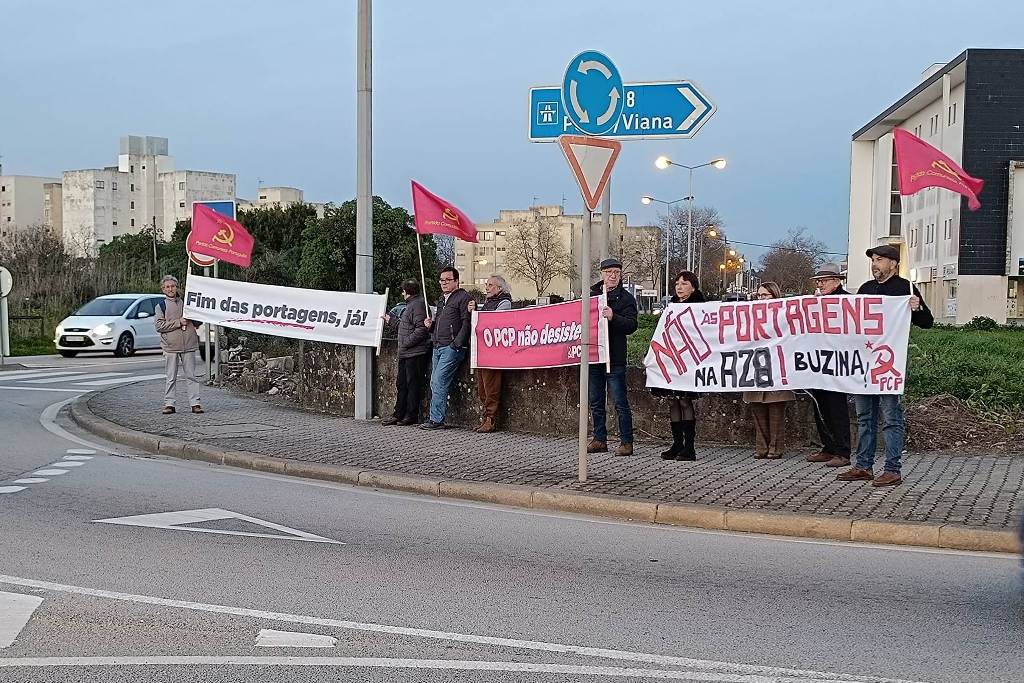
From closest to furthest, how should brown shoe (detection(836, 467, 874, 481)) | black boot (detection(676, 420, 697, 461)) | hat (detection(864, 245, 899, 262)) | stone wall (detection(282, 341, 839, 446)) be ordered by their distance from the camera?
brown shoe (detection(836, 467, 874, 481)) → hat (detection(864, 245, 899, 262)) → black boot (detection(676, 420, 697, 461)) → stone wall (detection(282, 341, 839, 446))

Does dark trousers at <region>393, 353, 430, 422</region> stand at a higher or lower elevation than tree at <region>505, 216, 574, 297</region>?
lower

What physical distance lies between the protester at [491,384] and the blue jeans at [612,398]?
5.68ft

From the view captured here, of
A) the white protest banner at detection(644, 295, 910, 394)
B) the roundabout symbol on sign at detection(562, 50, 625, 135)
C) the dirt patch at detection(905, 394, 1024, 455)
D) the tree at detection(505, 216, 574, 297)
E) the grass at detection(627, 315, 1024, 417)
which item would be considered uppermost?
the tree at detection(505, 216, 574, 297)

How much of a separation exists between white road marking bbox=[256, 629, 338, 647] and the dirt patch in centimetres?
811

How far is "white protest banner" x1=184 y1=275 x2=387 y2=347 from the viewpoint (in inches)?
569

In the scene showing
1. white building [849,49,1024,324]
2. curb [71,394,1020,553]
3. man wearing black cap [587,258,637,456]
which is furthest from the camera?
white building [849,49,1024,324]

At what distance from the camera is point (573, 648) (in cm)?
529

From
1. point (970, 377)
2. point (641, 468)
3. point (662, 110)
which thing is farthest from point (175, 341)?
point (970, 377)

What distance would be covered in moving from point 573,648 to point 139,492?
18.5ft

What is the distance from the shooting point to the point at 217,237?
18.3 m

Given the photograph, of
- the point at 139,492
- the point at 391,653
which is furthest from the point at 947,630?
the point at 139,492

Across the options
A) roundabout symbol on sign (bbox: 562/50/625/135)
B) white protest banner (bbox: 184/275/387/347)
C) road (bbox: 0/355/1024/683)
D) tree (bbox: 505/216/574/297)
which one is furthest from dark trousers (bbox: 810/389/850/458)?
tree (bbox: 505/216/574/297)

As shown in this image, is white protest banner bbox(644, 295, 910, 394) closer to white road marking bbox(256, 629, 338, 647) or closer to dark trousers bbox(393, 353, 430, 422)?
dark trousers bbox(393, 353, 430, 422)

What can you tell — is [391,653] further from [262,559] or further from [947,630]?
[947,630]
